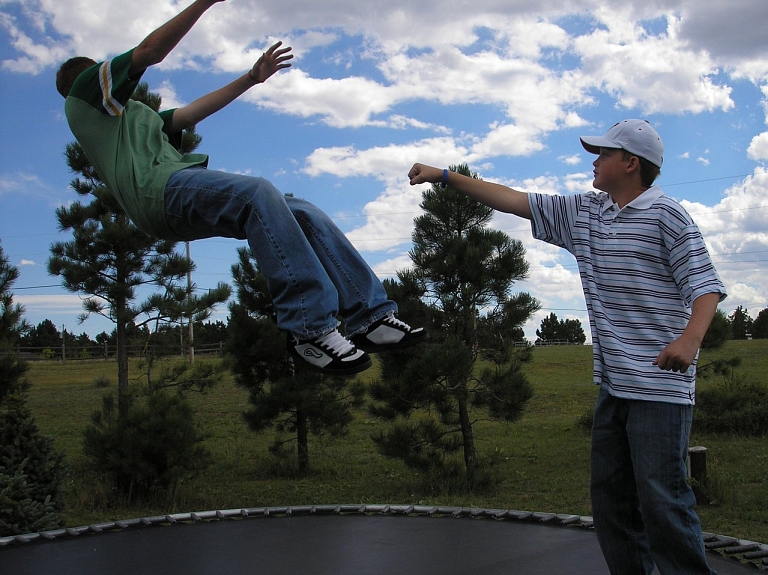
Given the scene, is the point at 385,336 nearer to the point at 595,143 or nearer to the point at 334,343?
the point at 334,343

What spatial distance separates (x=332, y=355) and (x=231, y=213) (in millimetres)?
540

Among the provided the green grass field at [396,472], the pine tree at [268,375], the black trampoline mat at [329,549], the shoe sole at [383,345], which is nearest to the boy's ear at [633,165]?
the shoe sole at [383,345]

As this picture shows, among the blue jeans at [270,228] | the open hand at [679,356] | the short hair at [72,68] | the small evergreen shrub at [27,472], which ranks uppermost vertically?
the short hair at [72,68]

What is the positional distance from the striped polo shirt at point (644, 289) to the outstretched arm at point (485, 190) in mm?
285

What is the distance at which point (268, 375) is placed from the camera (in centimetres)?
788

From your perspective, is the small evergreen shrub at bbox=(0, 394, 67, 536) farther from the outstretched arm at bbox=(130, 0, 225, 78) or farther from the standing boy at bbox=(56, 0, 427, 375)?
the outstretched arm at bbox=(130, 0, 225, 78)

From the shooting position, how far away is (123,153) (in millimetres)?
2262

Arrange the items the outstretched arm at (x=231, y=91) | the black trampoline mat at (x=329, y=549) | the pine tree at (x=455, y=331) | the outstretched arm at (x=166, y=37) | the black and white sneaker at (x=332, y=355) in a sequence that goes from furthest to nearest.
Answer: the pine tree at (x=455, y=331) < the black trampoline mat at (x=329, y=549) < the outstretched arm at (x=231, y=91) < the black and white sneaker at (x=332, y=355) < the outstretched arm at (x=166, y=37)

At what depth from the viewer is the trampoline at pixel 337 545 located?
300cm

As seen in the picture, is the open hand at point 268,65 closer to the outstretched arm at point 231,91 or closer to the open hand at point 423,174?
the outstretched arm at point 231,91

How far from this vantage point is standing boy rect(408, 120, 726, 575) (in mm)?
1837

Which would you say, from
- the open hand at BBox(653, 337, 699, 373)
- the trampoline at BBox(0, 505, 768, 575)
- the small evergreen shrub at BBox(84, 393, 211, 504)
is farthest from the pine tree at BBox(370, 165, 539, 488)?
the open hand at BBox(653, 337, 699, 373)

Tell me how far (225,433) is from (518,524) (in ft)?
26.0

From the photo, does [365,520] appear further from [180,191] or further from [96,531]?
[180,191]
